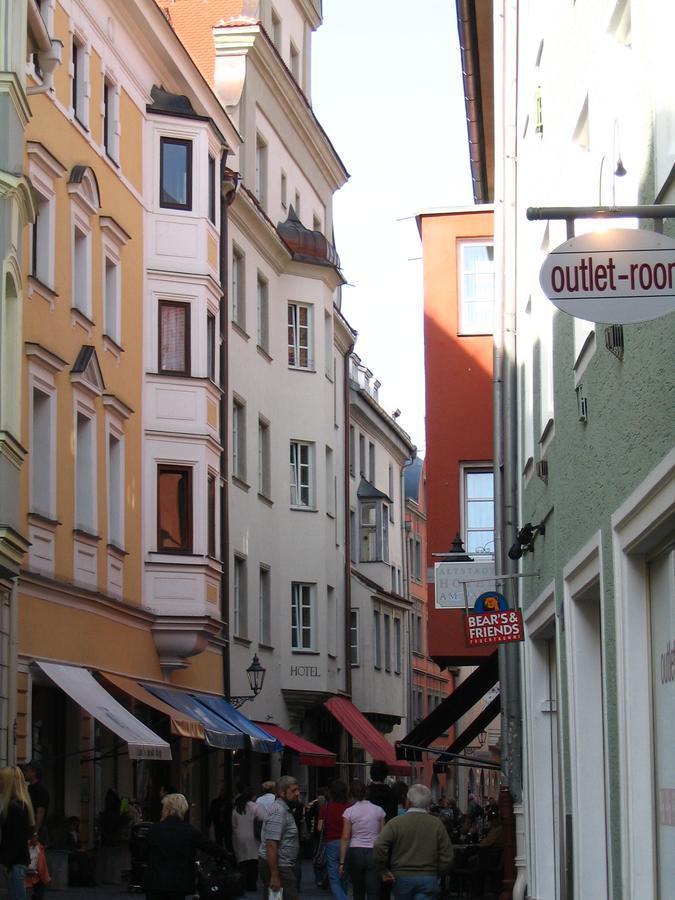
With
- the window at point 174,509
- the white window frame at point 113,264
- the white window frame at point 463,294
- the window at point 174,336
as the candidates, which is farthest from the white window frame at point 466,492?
the window at point 174,336

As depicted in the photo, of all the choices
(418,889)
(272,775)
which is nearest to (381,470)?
(272,775)

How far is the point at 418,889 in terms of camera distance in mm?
12883

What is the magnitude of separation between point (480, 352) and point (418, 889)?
1363cm

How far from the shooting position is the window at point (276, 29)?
43062 mm

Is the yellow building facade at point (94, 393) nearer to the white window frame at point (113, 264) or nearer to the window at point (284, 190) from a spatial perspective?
the white window frame at point (113, 264)

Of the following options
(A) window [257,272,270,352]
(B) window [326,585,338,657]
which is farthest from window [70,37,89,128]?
(B) window [326,585,338,657]

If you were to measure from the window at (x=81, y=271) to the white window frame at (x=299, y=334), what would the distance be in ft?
51.7

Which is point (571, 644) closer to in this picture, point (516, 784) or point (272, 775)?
point (516, 784)

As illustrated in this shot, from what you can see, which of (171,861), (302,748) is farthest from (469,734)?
(302,748)

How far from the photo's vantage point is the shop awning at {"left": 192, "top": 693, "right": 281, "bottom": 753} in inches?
1268

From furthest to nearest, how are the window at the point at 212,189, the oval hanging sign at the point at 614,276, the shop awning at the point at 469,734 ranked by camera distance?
the window at the point at 212,189, the shop awning at the point at 469,734, the oval hanging sign at the point at 614,276

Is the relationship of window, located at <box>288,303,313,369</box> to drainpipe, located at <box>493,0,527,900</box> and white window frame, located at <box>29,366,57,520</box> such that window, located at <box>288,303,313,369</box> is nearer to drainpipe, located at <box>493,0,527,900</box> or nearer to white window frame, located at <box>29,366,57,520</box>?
white window frame, located at <box>29,366,57,520</box>

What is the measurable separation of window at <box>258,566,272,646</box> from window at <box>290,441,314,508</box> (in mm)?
3051

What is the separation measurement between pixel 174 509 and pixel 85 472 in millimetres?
4581
